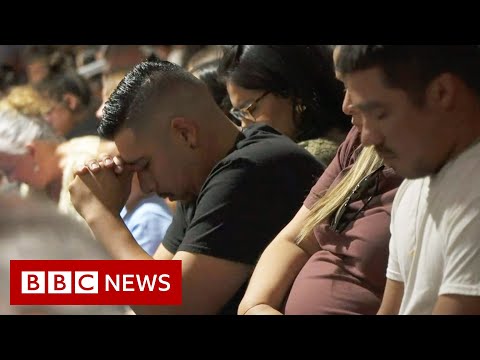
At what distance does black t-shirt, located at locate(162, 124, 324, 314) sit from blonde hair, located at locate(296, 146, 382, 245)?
0.13m

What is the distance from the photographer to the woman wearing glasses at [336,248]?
167 cm

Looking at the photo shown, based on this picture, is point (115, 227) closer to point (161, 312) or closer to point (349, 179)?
point (161, 312)

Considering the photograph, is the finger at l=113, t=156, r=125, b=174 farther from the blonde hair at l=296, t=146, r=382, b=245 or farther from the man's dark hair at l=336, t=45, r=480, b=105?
the man's dark hair at l=336, t=45, r=480, b=105

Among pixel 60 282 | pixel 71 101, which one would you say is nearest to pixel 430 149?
pixel 60 282

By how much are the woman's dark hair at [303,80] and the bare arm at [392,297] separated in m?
0.66

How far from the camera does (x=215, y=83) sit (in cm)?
245

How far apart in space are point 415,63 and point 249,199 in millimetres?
510

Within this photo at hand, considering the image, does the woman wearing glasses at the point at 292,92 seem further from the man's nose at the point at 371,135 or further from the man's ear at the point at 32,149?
the man's ear at the point at 32,149

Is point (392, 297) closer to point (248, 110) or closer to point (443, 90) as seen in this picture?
point (443, 90)

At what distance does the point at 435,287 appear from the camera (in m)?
1.46

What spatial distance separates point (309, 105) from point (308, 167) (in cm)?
26

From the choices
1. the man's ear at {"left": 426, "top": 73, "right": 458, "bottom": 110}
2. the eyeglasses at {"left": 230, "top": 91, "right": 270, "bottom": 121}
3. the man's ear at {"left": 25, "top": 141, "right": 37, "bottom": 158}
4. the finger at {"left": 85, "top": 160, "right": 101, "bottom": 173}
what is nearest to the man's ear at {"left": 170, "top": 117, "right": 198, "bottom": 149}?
the finger at {"left": 85, "top": 160, "right": 101, "bottom": 173}

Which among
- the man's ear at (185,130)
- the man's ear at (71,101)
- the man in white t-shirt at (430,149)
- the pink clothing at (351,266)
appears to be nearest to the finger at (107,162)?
the man's ear at (185,130)
